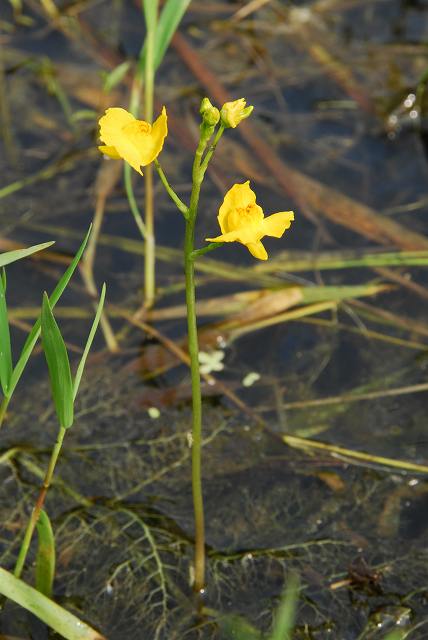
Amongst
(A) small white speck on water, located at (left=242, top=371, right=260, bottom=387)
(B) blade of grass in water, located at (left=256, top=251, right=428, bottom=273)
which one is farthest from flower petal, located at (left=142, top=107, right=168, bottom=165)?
(B) blade of grass in water, located at (left=256, top=251, right=428, bottom=273)

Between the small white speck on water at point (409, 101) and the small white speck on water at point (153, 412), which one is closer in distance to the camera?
the small white speck on water at point (153, 412)

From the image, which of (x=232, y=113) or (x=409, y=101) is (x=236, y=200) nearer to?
(x=232, y=113)

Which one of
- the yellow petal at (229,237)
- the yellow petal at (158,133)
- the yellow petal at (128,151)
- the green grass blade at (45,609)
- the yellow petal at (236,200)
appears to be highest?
the yellow petal at (158,133)

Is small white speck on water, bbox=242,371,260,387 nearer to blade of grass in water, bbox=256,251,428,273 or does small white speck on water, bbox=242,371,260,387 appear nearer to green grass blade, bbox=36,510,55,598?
blade of grass in water, bbox=256,251,428,273

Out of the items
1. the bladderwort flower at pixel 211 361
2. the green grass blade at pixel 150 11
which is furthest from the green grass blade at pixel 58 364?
the green grass blade at pixel 150 11

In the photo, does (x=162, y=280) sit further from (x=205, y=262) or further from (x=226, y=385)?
(x=226, y=385)

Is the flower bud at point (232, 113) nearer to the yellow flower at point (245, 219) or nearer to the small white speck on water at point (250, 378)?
the yellow flower at point (245, 219)
